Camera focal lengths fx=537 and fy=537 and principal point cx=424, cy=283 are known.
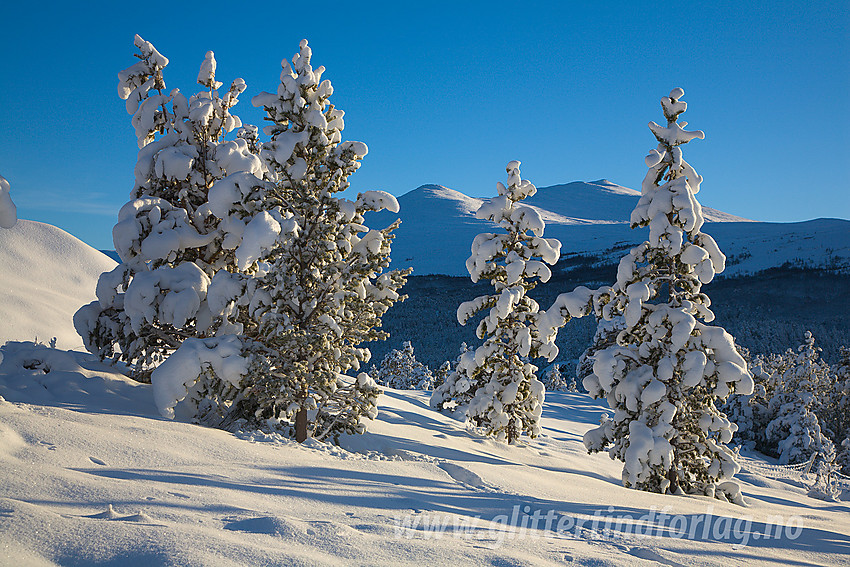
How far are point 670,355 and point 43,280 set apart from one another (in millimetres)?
17789

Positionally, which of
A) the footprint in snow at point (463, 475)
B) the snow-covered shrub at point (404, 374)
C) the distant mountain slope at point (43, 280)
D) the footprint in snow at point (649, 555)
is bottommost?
the snow-covered shrub at point (404, 374)

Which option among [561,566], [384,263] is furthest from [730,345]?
[561,566]

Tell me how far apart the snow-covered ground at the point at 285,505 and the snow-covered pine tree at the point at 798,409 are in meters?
22.6

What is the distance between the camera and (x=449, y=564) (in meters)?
3.97

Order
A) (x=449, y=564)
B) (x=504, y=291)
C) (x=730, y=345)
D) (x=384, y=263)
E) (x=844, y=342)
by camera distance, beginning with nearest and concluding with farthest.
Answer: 1. (x=449, y=564)
2. (x=384, y=263)
3. (x=730, y=345)
4. (x=504, y=291)
5. (x=844, y=342)

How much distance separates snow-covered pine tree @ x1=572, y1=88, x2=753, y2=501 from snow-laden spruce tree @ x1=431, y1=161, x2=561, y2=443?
3.22 m

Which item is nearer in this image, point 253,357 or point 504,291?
point 253,357

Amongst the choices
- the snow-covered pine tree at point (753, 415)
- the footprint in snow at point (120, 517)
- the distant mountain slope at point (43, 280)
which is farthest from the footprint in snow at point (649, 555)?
the snow-covered pine tree at point (753, 415)

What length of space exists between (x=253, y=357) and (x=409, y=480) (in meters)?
3.41

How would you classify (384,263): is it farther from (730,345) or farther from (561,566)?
(730,345)

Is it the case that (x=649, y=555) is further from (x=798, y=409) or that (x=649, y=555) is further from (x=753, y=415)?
(x=753, y=415)

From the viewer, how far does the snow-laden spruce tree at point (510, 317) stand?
14586mm

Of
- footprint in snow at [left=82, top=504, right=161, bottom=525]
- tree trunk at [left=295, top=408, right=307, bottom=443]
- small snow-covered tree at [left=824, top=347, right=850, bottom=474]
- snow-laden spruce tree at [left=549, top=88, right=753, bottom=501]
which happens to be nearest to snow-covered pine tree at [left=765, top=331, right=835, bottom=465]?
small snow-covered tree at [left=824, top=347, right=850, bottom=474]

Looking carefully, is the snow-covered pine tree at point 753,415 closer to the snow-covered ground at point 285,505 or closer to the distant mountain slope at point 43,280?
the snow-covered ground at point 285,505
